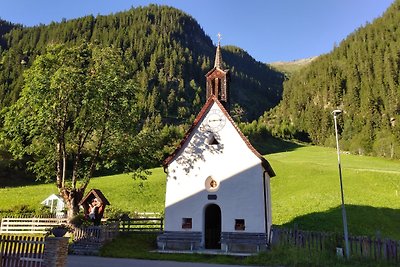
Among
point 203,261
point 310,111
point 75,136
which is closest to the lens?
point 203,261

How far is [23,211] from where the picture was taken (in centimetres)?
4012

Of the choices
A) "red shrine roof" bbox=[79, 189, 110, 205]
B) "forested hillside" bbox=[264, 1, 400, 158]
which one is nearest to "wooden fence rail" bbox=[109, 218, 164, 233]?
"red shrine roof" bbox=[79, 189, 110, 205]

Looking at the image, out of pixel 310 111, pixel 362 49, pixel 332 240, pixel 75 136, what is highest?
pixel 362 49

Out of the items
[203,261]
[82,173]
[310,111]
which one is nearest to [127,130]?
[82,173]

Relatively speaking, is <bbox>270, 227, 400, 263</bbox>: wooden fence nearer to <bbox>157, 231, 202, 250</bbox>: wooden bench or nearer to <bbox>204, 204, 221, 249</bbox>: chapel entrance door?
<bbox>204, 204, 221, 249</bbox>: chapel entrance door

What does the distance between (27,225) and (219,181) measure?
57.9 ft

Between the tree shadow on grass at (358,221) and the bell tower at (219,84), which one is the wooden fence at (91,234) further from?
the tree shadow on grass at (358,221)

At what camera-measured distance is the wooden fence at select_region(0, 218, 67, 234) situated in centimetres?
2890

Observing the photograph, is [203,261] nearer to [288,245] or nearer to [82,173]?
[288,245]

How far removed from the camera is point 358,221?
33.7 m

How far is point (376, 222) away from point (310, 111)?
150 m

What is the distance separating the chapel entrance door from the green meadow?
5809mm

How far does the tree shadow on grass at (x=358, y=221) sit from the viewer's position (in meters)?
31.3

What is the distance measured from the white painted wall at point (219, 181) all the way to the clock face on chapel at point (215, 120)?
1.08 ft
